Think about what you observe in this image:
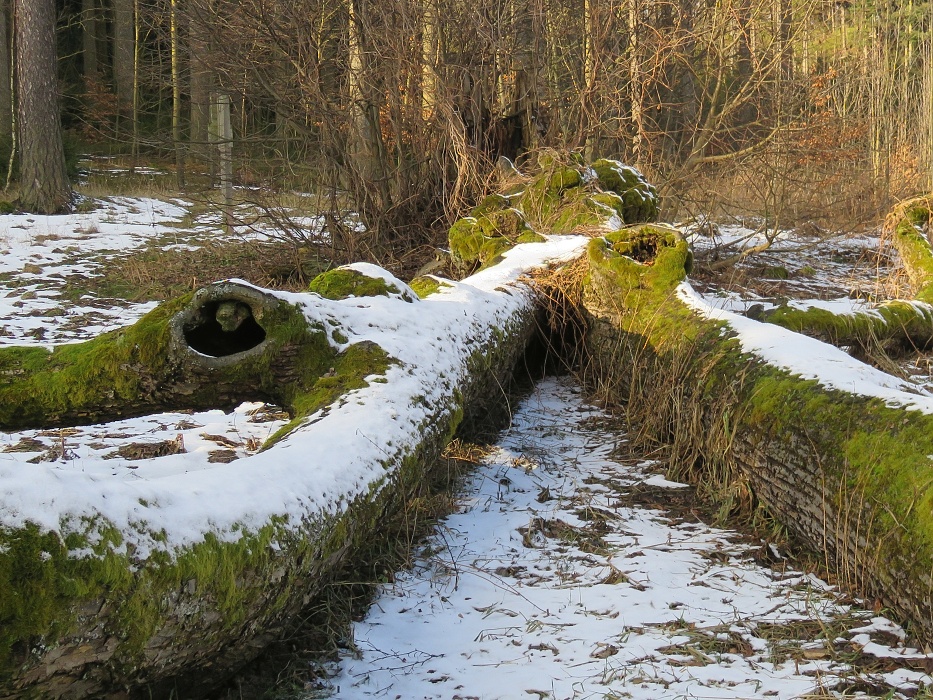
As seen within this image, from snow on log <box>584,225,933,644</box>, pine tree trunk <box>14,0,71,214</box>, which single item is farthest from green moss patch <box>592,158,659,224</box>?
pine tree trunk <box>14,0,71,214</box>

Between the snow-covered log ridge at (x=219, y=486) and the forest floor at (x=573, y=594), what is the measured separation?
1.26 ft

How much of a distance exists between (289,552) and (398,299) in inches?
77.4

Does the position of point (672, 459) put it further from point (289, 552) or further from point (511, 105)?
point (511, 105)

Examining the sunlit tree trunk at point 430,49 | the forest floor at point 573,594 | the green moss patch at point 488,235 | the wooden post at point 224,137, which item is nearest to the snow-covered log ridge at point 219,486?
the forest floor at point 573,594

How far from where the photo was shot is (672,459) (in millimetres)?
4113

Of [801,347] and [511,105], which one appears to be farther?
[511,105]

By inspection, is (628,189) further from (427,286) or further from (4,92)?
(4,92)

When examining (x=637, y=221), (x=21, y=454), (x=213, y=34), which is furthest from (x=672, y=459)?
(x=213, y=34)

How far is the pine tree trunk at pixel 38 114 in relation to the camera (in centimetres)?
1274

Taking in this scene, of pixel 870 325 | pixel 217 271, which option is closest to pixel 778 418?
pixel 870 325

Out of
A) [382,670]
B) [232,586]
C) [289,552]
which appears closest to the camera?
[232,586]

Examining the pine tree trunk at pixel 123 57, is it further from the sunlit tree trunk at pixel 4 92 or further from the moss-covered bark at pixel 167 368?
the moss-covered bark at pixel 167 368

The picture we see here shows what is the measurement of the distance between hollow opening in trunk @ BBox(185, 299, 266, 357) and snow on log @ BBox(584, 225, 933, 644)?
219 cm

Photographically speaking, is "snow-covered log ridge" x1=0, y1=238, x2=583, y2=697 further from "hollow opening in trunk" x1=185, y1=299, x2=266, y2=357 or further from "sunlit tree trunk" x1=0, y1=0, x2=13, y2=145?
"sunlit tree trunk" x1=0, y1=0, x2=13, y2=145
